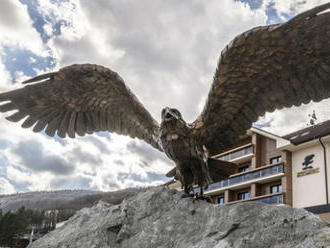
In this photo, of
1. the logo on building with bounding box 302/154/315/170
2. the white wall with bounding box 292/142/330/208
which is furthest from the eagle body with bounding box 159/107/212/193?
the logo on building with bounding box 302/154/315/170

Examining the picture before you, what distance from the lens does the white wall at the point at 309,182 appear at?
2064 cm

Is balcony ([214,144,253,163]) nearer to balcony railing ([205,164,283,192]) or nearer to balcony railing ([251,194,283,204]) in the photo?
balcony railing ([205,164,283,192])

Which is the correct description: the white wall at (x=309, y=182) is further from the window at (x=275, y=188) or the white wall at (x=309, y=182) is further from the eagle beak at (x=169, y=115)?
the eagle beak at (x=169, y=115)

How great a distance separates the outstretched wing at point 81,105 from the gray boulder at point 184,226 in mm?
1387

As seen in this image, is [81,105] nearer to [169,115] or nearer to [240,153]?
[169,115]

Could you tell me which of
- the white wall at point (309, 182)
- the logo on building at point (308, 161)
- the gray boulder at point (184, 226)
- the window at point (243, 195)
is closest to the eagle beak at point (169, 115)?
the gray boulder at point (184, 226)

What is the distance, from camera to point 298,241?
3.15m

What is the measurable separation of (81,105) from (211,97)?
8.12ft

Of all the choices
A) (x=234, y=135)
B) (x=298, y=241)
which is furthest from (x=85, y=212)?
(x=298, y=241)

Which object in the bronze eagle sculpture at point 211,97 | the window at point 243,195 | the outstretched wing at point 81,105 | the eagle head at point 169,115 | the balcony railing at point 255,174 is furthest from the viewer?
the window at point 243,195

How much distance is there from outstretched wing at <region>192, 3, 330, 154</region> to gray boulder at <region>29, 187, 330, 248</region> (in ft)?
4.10

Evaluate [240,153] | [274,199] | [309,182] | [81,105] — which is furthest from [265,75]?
[240,153]

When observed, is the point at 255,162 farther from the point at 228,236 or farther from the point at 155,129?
the point at 228,236

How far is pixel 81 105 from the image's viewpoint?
262 inches
